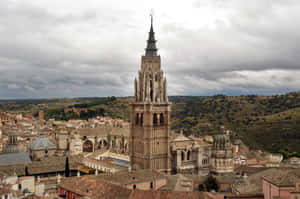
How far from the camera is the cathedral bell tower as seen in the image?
47.8m

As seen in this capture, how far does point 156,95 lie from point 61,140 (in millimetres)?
28484

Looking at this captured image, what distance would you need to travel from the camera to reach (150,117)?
47.8 m

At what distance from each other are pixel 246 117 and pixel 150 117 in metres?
73.5

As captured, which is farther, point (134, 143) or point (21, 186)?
point (134, 143)

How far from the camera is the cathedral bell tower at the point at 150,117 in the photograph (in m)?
47.8

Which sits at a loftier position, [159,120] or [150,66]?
[150,66]

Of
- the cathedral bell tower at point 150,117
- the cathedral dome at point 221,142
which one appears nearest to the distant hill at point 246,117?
the cathedral dome at point 221,142

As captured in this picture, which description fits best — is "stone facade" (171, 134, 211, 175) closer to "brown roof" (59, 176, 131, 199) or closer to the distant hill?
"brown roof" (59, 176, 131, 199)

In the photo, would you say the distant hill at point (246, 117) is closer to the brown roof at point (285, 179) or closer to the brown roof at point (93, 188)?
the brown roof at point (93, 188)

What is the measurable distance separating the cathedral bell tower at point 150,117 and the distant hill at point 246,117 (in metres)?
38.7

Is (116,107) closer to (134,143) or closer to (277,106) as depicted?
(277,106)

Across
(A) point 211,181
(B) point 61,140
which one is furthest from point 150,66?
(B) point 61,140

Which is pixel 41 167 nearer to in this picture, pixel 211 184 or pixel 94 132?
pixel 211 184

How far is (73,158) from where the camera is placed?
2092 inches
